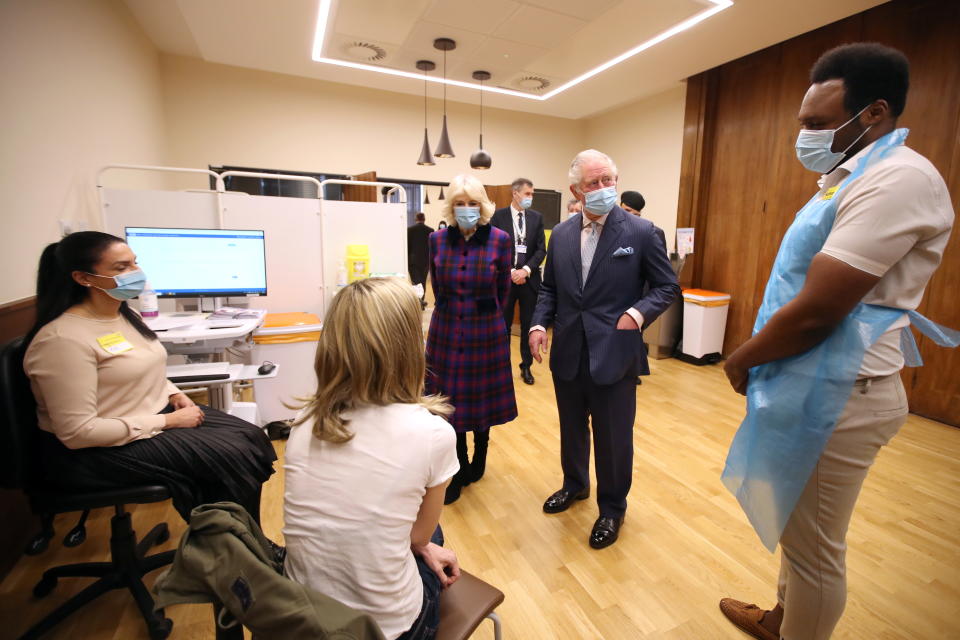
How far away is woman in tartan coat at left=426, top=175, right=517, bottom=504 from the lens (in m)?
2.01

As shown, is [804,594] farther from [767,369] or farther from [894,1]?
[894,1]

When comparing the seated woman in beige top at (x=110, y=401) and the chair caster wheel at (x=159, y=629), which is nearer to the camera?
the seated woman in beige top at (x=110, y=401)

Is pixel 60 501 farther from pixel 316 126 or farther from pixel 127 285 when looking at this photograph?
Result: pixel 316 126

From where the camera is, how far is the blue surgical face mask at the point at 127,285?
140 centimetres

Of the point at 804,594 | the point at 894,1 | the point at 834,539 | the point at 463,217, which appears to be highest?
the point at 894,1

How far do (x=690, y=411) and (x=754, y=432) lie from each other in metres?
2.44

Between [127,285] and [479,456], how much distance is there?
163cm

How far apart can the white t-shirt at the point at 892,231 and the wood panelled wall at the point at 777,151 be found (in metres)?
3.18

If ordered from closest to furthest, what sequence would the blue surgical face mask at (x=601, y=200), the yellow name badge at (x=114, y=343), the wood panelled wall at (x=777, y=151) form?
the yellow name badge at (x=114, y=343) → the blue surgical face mask at (x=601, y=200) → the wood panelled wall at (x=777, y=151)

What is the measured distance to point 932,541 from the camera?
194cm

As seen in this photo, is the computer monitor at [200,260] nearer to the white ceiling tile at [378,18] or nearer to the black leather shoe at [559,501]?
the black leather shoe at [559,501]

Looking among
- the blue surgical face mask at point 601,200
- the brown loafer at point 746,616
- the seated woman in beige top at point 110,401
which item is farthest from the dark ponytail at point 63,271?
the brown loafer at point 746,616

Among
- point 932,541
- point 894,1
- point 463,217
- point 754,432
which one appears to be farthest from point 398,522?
point 894,1

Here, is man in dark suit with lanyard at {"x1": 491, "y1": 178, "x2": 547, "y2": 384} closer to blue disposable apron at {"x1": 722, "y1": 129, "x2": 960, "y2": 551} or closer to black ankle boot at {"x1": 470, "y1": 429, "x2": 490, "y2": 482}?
black ankle boot at {"x1": 470, "y1": 429, "x2": 490, "y2": 482}
